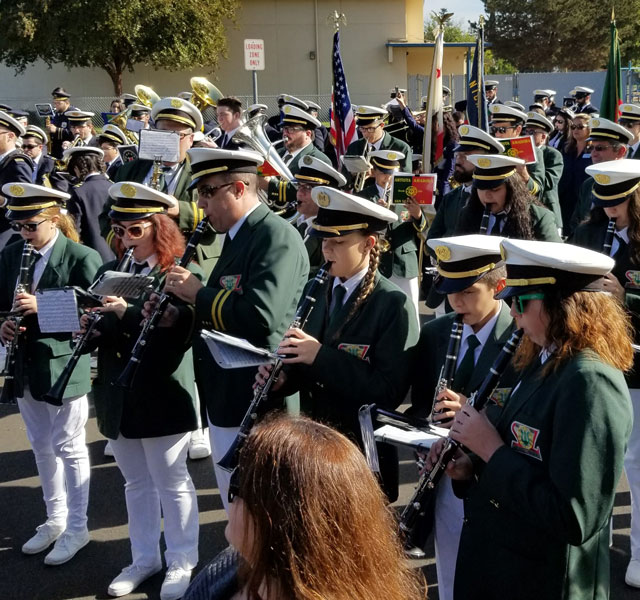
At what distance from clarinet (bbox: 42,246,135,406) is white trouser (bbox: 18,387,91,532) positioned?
322 millimetres

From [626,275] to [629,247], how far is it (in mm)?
167

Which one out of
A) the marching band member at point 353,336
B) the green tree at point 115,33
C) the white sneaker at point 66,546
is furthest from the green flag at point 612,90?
the green tree at point 115,33

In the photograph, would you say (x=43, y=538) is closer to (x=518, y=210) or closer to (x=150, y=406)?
(x=150, y=406)

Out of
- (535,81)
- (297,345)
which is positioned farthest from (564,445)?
(535,81)

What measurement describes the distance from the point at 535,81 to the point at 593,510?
30.4 meters

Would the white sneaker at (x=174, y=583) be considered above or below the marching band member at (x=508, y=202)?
below

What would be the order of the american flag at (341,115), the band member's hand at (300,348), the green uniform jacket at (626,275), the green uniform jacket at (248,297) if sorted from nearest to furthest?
the band member's hand at (300,348), the green uniform jacket at (248,297), the green uniform jacket at (626,275), the american flag at (341,115)

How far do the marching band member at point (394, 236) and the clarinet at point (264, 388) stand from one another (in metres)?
3.22

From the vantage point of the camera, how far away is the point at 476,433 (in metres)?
2.75

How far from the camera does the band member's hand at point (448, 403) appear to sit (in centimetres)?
311

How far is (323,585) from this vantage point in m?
1.67

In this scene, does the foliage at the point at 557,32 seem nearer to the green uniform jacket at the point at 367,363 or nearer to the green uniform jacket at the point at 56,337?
the green uniform jacket at the point at 56,337

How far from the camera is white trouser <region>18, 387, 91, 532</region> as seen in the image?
4906 millimetres

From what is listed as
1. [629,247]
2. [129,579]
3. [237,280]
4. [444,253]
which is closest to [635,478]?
[629,247]
